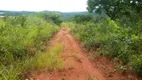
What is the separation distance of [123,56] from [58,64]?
7.47 feet

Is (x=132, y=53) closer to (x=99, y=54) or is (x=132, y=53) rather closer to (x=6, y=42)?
(x=99, y=54)

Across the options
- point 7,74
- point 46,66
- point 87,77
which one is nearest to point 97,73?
point 87,77

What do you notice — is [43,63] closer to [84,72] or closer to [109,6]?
[84,72]

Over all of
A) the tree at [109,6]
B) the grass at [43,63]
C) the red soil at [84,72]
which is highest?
the tree at [109,6]

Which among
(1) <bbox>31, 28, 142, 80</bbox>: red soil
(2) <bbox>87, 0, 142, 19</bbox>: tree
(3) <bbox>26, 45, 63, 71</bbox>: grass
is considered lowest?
(1) <bbox>31, 28, 142, 80</bbox>: red soil

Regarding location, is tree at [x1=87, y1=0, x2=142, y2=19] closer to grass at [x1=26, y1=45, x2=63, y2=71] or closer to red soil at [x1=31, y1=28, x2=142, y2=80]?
red soil at [x1=31, y1=28, x2=142, y2=80]

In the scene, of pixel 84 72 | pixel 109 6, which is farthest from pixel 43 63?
pixel 109 6

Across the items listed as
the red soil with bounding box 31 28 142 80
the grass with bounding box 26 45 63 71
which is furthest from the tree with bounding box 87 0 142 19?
the grass with bounding box 26 45 63 71

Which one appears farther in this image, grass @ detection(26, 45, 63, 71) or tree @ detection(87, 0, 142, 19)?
tree @ detection(87, 0, 142, 19)

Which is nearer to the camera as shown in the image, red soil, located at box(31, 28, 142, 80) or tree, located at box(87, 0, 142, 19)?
red soil, located at box(31, 28, 142, 80)

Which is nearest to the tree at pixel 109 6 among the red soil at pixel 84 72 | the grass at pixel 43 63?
the red soil at pixel 84 72

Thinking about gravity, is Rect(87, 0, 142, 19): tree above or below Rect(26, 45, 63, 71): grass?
above

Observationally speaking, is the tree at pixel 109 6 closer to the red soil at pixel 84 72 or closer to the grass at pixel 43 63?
the red soil at pixel 84 72

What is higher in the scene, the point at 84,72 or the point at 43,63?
the point at 43,63
